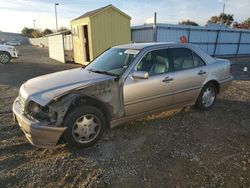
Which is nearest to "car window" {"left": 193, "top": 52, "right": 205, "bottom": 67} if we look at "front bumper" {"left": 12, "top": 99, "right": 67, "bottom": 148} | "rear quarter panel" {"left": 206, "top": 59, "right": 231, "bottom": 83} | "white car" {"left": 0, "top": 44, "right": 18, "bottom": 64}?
"rear quarter panel" {"left": 206, "top": 59, "right": 231, "bottom": 83}

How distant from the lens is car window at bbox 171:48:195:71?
14.3ft

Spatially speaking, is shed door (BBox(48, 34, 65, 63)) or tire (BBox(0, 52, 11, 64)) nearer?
tire (BBox(0, 52, 11, 64))

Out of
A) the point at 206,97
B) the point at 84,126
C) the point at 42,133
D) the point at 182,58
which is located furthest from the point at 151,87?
the point at 42,133

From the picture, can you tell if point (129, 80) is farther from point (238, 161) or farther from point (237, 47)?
point (237, 47)

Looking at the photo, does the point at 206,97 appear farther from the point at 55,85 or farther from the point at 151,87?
the point at 55,85

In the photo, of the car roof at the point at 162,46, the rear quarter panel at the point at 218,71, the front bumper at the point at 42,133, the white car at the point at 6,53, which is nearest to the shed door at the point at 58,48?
the white car at the point at 6,53

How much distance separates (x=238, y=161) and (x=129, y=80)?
2.09 meters

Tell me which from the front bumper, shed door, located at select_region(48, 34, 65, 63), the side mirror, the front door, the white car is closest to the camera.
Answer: the front bumper

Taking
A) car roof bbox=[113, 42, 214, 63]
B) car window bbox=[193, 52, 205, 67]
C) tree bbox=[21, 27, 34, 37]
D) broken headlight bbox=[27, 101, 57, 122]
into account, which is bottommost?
broken headlight bbox=[27, 101, 57, 122]

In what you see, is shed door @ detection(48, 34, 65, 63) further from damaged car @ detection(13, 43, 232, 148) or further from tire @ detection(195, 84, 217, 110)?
tire @ detection(195, 84, 217, 110)

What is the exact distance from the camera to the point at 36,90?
132 inches

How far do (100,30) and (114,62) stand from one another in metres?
8.92

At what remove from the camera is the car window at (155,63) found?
13.0ft

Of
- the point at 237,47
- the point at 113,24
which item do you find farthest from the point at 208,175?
the point at 237,47
